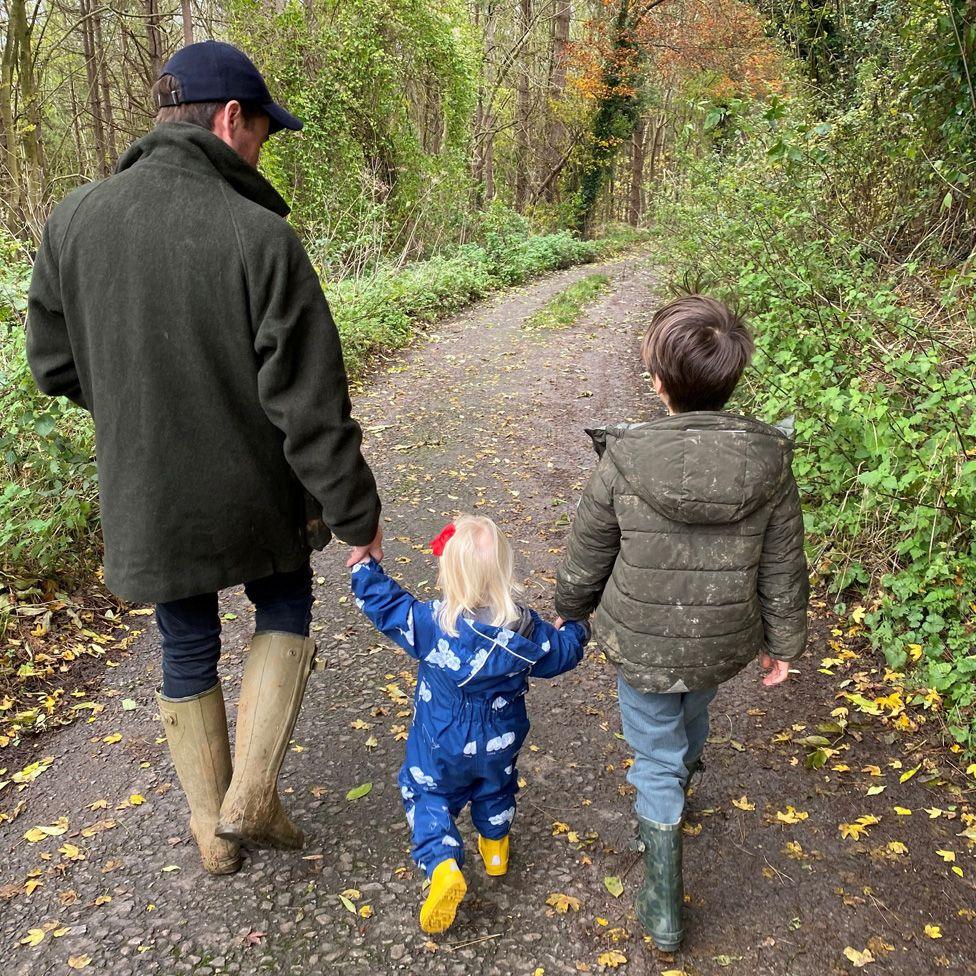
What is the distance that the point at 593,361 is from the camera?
9844mm

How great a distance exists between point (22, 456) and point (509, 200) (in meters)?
24.1

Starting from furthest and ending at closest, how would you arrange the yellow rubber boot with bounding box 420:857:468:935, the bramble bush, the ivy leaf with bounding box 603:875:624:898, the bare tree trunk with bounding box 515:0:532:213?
the bare tree trunk with bounding box 515:0:532:213 < the bramble bush < the ivy leaf with bounding box 603:875:624:898 < the yellow rubber boot with bounding box 420:857:468:935

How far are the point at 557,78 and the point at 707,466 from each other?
86.1ft

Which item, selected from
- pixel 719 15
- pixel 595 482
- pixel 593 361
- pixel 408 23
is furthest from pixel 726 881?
pixel 719 15

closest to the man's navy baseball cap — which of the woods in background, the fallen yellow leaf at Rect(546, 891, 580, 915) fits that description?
the fallen yellow leaf at Rect(546, 891, 580, 915)

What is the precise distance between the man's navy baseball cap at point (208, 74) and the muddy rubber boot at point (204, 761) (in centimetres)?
177

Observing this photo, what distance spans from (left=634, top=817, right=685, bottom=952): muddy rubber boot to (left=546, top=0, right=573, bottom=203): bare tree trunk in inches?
971

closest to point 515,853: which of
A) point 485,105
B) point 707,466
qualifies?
point 707,466

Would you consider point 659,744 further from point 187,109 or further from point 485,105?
point 485,105

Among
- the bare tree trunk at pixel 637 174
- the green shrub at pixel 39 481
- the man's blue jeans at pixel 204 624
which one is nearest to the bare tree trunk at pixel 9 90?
the green shrub at pixel 39 481

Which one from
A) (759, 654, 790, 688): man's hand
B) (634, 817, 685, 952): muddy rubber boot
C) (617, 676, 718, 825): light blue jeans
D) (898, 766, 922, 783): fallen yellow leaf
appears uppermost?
(759, 654, 790, 688): man's hand

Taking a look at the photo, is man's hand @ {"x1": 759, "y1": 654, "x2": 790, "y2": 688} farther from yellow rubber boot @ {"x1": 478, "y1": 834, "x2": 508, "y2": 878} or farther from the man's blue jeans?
the man's blue jeans

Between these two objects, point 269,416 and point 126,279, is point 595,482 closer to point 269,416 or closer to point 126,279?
point 269,416

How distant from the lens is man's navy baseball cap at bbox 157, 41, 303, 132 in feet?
7.11
